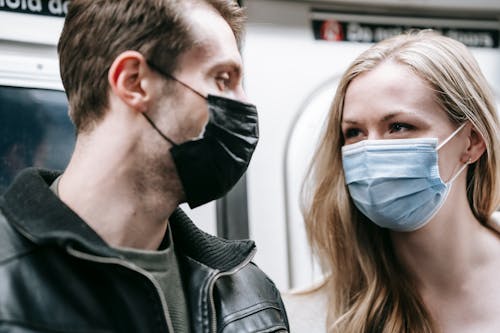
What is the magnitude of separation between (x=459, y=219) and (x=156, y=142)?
1215 millimetres

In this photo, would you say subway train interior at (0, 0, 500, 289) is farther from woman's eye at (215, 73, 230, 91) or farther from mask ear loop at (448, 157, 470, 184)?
woman's eye at (215, 73, 230, 91)

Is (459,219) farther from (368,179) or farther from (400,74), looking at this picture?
(400,74)

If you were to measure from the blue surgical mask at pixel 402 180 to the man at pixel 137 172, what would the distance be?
0.58 m

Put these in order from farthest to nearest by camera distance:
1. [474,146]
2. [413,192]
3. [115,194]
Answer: [474,146]
[413,192]
[115,194]

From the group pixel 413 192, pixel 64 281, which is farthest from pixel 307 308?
pixel 64 281

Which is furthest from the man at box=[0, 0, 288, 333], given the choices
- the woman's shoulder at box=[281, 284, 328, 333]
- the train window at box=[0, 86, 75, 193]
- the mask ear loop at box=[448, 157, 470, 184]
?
the mask ear loop at box=[448, 157, 470, 184]

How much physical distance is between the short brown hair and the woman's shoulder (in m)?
1.13

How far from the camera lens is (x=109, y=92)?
201 cm

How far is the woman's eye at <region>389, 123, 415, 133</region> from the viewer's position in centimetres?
251

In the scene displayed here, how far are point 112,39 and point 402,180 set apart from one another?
1.11 meters

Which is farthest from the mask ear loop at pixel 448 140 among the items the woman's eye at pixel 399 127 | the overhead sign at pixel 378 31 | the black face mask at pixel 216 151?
the overhead sign at pixel 378 31

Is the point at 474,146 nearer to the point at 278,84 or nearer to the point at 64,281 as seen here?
the point at 278,84

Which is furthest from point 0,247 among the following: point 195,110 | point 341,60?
point 341,60

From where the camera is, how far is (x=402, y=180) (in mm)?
2510
